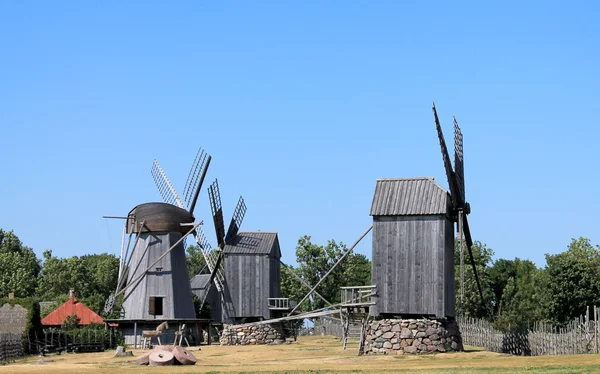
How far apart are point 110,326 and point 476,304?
106 ft

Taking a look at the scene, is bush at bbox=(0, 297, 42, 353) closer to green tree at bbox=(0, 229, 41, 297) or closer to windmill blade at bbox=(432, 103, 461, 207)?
windmill blade at bbox=(432, 103, 461, 207)

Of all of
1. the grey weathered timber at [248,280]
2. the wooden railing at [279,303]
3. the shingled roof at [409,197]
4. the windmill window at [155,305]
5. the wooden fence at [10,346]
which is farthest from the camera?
the grey weathered timber at [248,280]

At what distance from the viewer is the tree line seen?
6225 cm

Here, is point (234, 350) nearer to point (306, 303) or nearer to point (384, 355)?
point (384, 355)

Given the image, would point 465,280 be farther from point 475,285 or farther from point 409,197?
point 409,197

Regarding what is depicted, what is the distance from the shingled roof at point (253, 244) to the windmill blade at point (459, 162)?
1992 cm

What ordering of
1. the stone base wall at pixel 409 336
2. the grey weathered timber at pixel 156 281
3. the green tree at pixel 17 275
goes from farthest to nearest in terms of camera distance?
1. the green tree at pixel 17 275
2. the grey weathered timber at pixel 156 281
3. the stone base wall at pixel 409 336

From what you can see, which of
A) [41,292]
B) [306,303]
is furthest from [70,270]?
[306,303]

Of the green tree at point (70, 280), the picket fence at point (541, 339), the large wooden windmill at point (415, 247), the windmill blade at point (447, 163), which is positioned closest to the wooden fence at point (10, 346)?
the picket fence at point (541, 339)

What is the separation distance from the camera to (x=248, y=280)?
6019cm

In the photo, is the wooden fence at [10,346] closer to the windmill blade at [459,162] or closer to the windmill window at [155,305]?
the windmill window at [155,305]

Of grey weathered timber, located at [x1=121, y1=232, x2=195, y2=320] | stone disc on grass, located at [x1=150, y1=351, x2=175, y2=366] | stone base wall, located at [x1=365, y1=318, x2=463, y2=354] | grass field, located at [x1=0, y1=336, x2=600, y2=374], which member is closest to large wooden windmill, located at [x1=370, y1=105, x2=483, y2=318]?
stone base wall, located at [x1=365, y1=318, x2=463, y2=354]

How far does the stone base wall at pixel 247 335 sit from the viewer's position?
59.1 metres

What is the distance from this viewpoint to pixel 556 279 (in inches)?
2467
